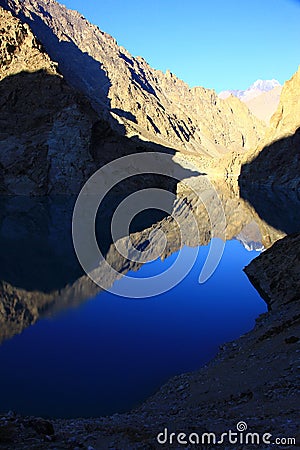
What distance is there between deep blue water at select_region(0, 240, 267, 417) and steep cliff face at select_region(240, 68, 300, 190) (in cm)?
8182

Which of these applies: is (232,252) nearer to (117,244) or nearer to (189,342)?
(117,244)

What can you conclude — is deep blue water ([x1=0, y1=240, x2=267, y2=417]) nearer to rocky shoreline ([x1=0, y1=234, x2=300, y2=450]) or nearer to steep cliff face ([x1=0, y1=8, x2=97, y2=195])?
rocky shoreline ([x1=0, y1=234, x2=300, y2=450])

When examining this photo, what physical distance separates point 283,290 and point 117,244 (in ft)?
61.5

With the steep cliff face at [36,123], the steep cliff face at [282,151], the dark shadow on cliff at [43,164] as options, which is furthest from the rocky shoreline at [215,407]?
the steep cliff face at [282,151]

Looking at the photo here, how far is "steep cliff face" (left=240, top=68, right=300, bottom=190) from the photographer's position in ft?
327

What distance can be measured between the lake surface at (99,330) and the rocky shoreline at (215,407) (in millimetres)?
1246

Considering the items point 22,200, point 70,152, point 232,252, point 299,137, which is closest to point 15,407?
point 232,252

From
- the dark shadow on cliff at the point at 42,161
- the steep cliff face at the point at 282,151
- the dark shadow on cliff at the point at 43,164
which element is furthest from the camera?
the steep cliff face at the point at 282,151

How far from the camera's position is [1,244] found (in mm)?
33250

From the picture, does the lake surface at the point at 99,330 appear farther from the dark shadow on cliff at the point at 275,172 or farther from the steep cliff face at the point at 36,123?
the dark shadow on cliff at the point at 275,172

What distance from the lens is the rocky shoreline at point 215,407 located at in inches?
243

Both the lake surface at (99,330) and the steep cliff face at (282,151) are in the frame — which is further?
the steep cliff face at (282,151)

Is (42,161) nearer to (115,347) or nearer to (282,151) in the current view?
(115,347)

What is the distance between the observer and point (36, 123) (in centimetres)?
7519
